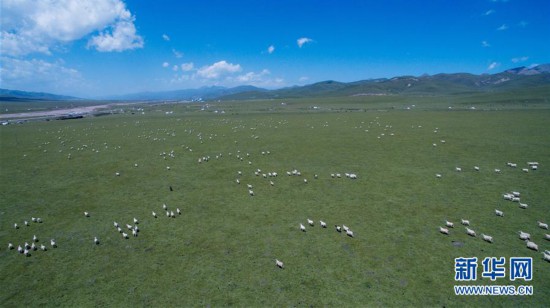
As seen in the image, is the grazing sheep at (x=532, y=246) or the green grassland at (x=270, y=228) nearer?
the green grassland at (x=270, y=228)

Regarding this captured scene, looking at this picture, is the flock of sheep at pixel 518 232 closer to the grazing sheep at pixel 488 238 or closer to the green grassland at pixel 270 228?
the grazing sheep at pixel 488 238

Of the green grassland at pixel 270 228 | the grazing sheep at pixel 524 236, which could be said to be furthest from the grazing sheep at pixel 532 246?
the grazing sheep at pixel 524 236

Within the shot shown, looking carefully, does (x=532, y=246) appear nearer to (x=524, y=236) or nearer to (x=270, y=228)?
(x=524, y=236)

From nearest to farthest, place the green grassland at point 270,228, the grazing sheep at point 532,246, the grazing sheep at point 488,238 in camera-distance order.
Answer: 1. the green grassland at point 270,228
2. the grazing sheep at point 532,246
3. the grazing sheep at point 488,238

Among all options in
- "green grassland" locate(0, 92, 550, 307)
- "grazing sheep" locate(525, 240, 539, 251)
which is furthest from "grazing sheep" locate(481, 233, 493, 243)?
"grazing sheep" locate(525, 240, 539, 251)

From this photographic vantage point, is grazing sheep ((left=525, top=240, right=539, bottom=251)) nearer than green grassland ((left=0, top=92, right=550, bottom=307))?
No

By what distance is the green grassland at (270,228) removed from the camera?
8.95m

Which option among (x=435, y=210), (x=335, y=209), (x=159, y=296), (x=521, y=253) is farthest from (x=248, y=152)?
(x=521, y=253)

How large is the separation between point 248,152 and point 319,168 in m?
8.30

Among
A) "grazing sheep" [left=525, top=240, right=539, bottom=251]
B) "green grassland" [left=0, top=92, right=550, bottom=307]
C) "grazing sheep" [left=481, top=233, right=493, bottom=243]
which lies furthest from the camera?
"grazing sheep" [left=481, top=233, right=493, bottom=243]

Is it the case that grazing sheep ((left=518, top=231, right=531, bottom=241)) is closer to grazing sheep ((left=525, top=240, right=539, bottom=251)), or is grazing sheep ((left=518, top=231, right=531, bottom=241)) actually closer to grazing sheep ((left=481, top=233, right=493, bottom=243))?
grazing sheep ((left=525, top=240, right=539, bottom=251))

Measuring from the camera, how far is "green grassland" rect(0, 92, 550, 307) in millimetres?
8945

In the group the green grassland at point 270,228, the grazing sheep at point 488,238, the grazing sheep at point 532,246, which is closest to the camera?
the green grassland at point 270,228

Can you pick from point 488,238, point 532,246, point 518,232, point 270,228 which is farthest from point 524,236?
point 270,228
